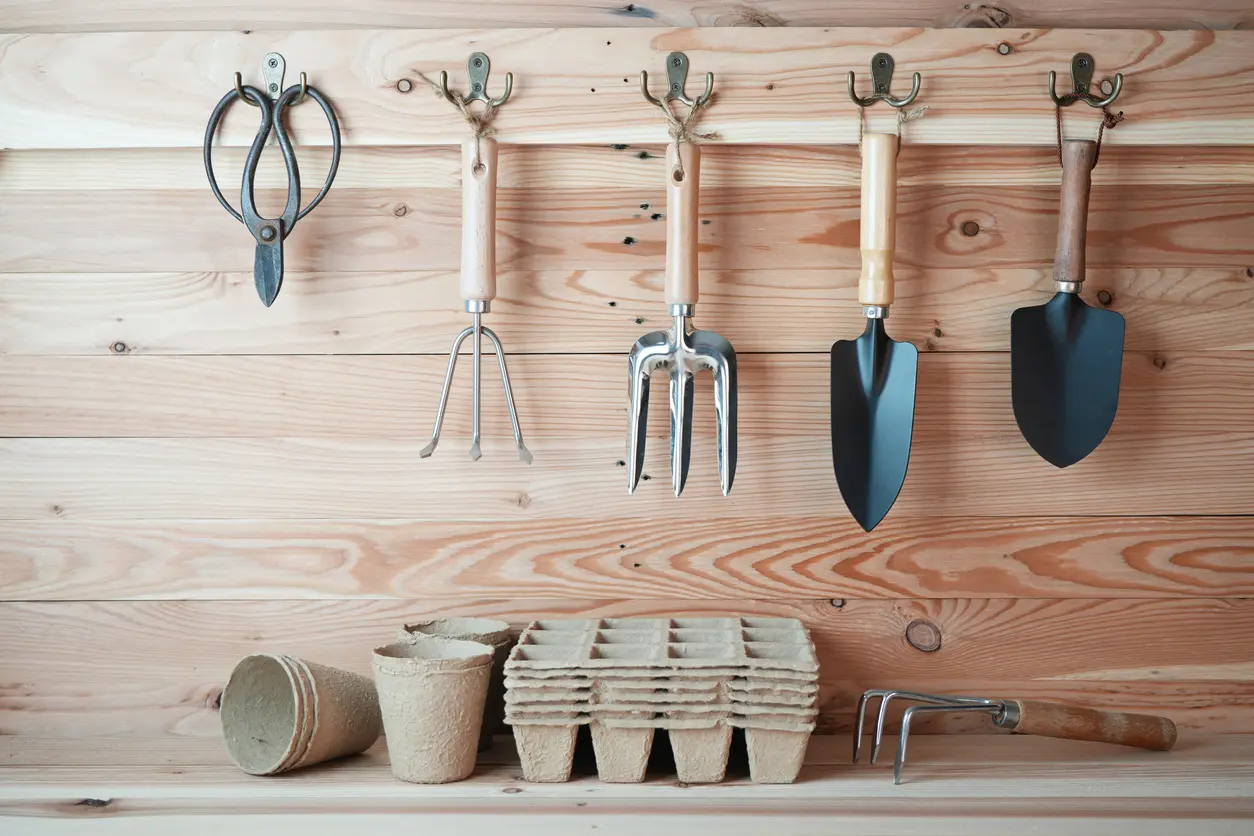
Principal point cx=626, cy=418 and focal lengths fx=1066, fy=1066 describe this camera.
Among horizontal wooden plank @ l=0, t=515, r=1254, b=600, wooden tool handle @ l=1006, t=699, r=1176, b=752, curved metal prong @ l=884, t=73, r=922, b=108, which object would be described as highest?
curved metal prong @ l=884, t=73, r=922, b=108

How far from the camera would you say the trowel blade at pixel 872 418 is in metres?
1.13

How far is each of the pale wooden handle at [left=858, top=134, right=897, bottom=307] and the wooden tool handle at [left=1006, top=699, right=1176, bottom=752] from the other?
441mm

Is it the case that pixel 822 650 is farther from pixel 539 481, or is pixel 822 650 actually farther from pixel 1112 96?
pixel 1112 96

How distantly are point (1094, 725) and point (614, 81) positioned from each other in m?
0.83

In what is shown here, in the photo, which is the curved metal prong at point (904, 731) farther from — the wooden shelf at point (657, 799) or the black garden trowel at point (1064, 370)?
the black garden trowel at point (1064, 370)

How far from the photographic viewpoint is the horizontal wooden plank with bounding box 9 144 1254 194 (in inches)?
46.2

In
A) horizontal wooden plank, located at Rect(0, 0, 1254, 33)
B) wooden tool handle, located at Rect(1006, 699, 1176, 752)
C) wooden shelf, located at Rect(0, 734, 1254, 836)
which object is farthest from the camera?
horizontal wooden plank, located at Rect(0, 0, 1254, 33)

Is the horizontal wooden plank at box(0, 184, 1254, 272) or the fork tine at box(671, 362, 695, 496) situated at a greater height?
the horizontal wooden plank at box(0, 184, 1254, 272)

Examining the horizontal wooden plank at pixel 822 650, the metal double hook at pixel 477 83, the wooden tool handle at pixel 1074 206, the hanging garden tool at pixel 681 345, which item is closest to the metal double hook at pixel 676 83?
the hanging garden tool at pixel 681 345

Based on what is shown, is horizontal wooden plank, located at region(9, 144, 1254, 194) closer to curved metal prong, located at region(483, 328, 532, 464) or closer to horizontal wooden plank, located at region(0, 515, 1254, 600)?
curved metal prong, located at region(483, 328, 532, 464)

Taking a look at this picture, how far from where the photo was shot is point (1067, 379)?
1141mm

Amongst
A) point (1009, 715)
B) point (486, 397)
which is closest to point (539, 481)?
point (486, 397)

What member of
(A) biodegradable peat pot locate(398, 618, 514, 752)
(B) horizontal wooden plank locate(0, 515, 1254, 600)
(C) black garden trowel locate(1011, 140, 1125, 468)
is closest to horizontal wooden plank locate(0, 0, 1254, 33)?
(C) black garden trowel locate(1011, 140, 1125, 468)

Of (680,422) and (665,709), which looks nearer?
(665,709)
